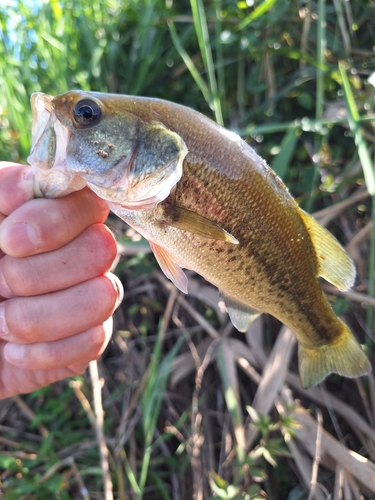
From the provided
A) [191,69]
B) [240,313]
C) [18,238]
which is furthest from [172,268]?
[191,69]

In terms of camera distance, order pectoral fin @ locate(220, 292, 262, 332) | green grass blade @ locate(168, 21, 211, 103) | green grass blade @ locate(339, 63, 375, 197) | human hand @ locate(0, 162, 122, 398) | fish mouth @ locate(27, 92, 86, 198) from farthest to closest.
→ 1. green grass blade @ locate(168, 21, 211, 103)
2. green grass blade @ locate(339, 63, 375, 197)
3. pectoral fin @ locate(220, 292, 262, 332)
4. human hand @ locate(0, 162, 122, 398)
5. fish mouth @ locate(27, 92, 86, 198)

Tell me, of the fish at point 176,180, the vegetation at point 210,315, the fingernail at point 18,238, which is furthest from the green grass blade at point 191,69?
the fingernail at point 18,238

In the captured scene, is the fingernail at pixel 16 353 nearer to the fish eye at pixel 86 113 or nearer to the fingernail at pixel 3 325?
the fingernail at pixel 3 325

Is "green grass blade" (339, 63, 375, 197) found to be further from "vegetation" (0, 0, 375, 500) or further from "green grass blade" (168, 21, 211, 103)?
"green grass blade" (168, 21, 211, 103)

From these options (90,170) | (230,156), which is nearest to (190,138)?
(230,156)

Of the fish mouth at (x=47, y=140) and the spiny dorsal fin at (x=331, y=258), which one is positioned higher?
the fish mouth at (x=47, y=140)

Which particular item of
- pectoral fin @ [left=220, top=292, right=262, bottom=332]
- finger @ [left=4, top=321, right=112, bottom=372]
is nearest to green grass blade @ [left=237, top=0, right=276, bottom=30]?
pectoral fin @ [left=220, top=292, right=262, bottom=332]
